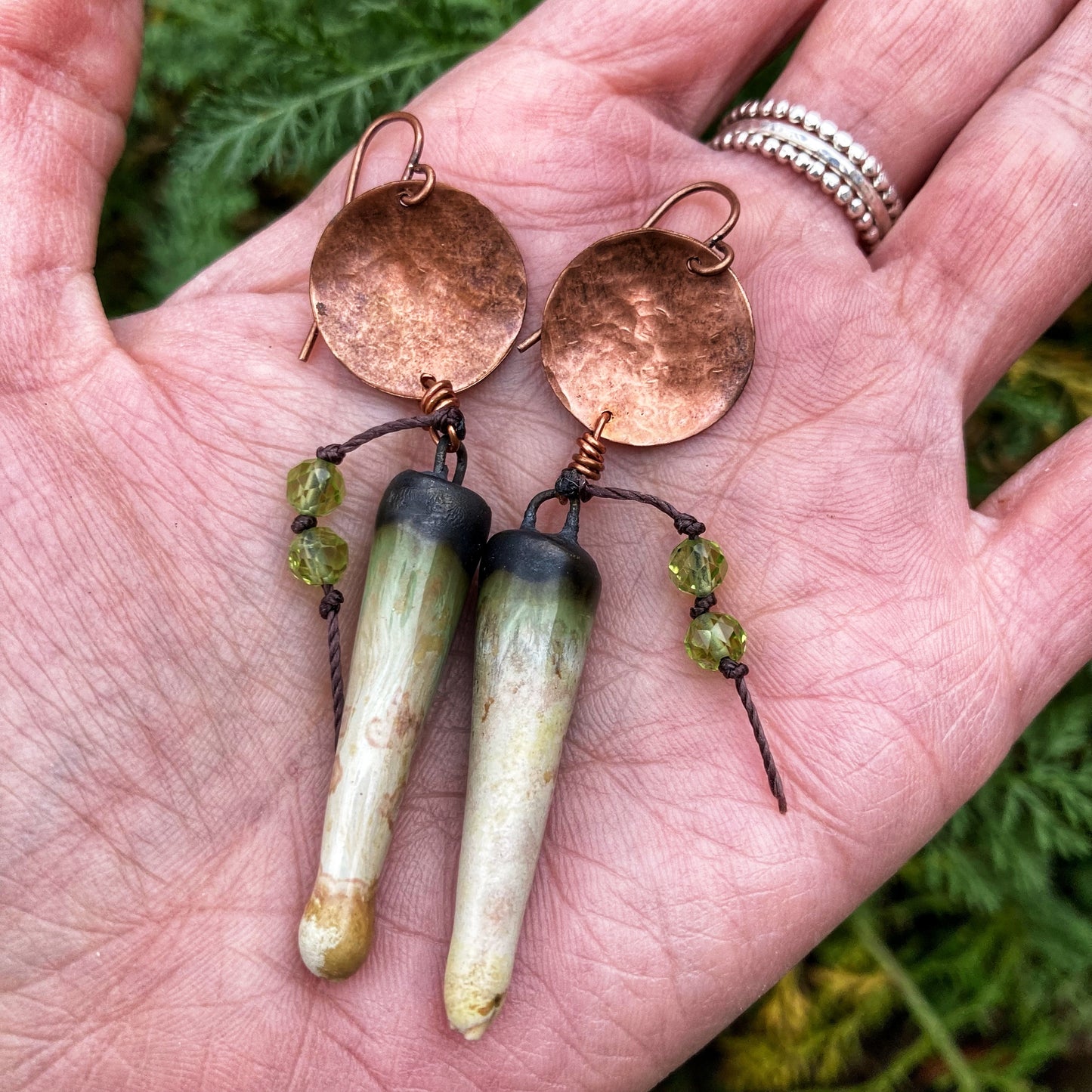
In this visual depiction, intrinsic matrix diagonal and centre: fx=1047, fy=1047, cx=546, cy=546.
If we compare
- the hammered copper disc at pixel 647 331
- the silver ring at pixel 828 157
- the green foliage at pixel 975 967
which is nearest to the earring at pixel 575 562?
the hammered copper disc at pixel 647 331

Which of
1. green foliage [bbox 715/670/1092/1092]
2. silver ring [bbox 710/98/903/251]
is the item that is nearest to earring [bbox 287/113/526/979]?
silver ring [bbox 710/98/903/251]

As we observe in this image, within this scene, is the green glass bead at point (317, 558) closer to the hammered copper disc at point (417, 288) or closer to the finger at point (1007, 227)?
the hammered copper disc at point (417, 288)

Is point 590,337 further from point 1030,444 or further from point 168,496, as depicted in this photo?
point 1030,444

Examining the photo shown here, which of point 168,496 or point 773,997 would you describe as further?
point 773,997

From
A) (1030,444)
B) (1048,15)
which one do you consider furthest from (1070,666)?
(1048,15)

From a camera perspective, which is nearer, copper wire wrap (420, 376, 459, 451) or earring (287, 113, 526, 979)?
earring (287, 113, 526, 979)

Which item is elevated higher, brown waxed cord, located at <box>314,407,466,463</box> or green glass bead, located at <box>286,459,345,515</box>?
brown waxed cord, located at <box>314,407,466,463</box>

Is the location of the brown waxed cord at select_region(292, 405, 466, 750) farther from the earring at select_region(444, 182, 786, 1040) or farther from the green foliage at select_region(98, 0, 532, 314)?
the green foliage at select_region(98, 0, 532, 314)
